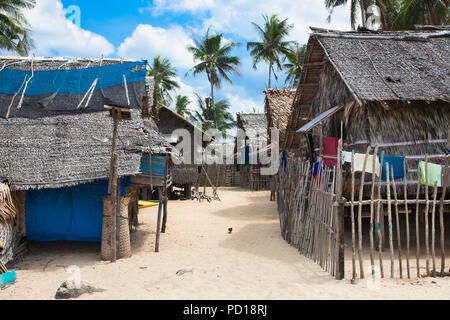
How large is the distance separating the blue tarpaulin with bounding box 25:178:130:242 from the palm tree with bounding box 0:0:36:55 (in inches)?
602

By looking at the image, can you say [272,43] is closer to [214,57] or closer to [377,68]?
[214,57]

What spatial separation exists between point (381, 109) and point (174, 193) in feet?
42.0

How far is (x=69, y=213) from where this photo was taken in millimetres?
7527

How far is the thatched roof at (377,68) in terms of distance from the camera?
716 centimetres

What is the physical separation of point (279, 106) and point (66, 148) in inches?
447

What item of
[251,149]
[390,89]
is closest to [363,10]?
[251,149]

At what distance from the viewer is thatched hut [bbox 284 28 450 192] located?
727 centimetres

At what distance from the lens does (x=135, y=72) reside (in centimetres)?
935

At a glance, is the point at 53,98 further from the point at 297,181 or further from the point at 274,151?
the point at 274,151

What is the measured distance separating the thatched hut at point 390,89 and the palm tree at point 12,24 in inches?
678

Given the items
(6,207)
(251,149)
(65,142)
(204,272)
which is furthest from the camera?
(251,149)

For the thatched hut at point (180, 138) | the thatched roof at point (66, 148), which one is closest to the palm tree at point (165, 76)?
the thatched hut at point (180, 138)

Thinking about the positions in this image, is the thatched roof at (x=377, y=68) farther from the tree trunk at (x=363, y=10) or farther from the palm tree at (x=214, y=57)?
the palm tree at (x=214, y=57)
